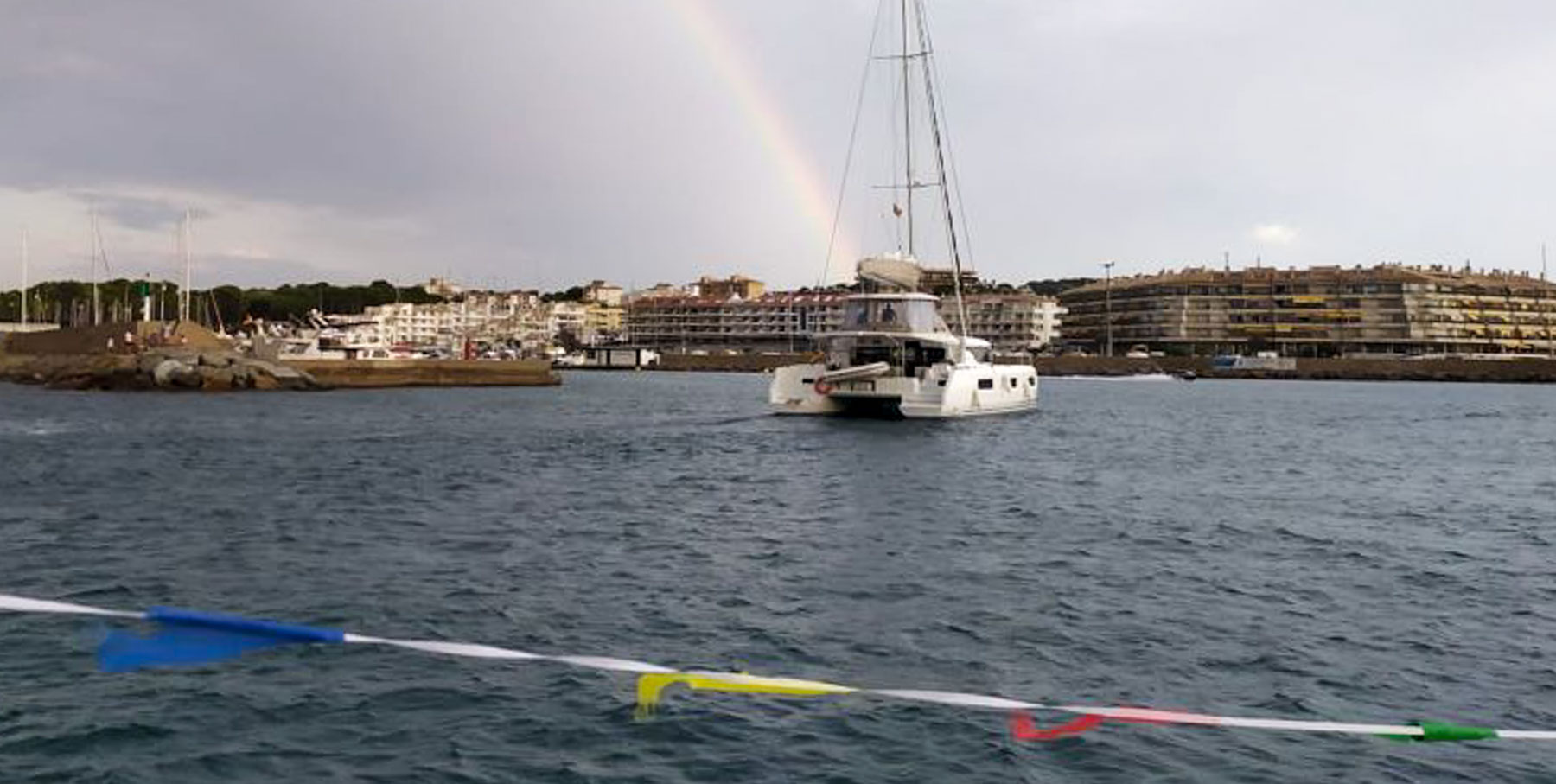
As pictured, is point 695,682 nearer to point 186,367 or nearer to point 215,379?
point 215,379

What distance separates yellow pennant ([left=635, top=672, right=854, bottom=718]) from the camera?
9.70 metres

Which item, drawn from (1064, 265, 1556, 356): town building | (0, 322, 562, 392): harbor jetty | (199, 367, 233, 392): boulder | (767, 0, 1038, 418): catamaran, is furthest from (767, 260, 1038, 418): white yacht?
(1064, 265, 1556, 356): town building

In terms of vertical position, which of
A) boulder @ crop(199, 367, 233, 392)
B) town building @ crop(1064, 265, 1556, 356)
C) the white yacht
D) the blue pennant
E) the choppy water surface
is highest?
town building @ crop(1064, 265, 1556, 356)

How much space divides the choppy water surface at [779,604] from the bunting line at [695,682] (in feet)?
0.62

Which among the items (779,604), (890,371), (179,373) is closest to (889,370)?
(890,371)

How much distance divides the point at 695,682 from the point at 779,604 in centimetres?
506

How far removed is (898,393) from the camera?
50.8 m

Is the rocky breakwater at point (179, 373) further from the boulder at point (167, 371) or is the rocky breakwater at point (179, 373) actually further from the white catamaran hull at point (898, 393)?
the white catamaran hull at point (898, 393)

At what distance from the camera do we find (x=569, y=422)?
56250 mm

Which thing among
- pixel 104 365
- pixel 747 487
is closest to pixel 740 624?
pixel 747 487

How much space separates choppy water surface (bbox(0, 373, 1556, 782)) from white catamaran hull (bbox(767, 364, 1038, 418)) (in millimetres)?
12881

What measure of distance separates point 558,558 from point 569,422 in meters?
38.3

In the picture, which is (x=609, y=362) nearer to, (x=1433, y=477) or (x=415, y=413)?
(x=415, y=413)

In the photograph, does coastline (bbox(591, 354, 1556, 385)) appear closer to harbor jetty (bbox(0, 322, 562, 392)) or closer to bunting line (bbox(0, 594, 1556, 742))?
harbor jetty (bbox(0, 322, 562, 392))
